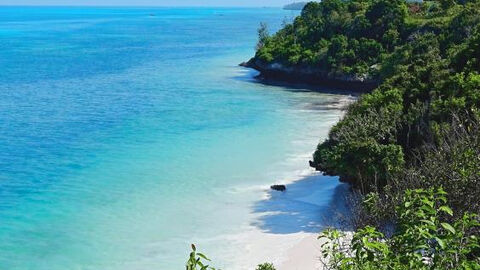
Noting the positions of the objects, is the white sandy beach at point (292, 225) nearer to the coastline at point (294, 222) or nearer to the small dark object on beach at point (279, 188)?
the coastline at point (294, 222)

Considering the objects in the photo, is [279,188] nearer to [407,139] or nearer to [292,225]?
[292,225]

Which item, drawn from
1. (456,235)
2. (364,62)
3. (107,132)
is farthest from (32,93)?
(456,235)

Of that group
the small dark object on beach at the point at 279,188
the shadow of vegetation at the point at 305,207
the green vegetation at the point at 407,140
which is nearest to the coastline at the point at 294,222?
the shadow of vegetation at the point at 305,207

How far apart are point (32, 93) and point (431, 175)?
51.6 metres

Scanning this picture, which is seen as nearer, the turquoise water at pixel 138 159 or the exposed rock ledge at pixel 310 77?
the turquoise water at pixel 138 159

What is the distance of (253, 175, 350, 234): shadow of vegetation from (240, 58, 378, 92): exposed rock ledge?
3253 centimetres

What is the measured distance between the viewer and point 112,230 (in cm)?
2430

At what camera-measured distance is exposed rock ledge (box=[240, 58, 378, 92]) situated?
60219 mm

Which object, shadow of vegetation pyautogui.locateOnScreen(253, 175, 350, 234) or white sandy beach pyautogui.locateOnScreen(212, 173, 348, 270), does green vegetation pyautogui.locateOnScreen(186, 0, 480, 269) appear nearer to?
shadow of vegetation pyautogui.locateOnScreen(253, 175, 350, 234)

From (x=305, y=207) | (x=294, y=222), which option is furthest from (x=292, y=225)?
(x=305, y=207)

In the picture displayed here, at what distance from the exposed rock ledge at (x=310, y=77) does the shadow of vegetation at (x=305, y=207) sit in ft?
107

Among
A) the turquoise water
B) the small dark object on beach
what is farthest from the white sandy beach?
the turquoise water

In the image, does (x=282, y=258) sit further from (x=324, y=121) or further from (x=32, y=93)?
(x=32, y=93)

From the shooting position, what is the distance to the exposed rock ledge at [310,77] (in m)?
60.2
